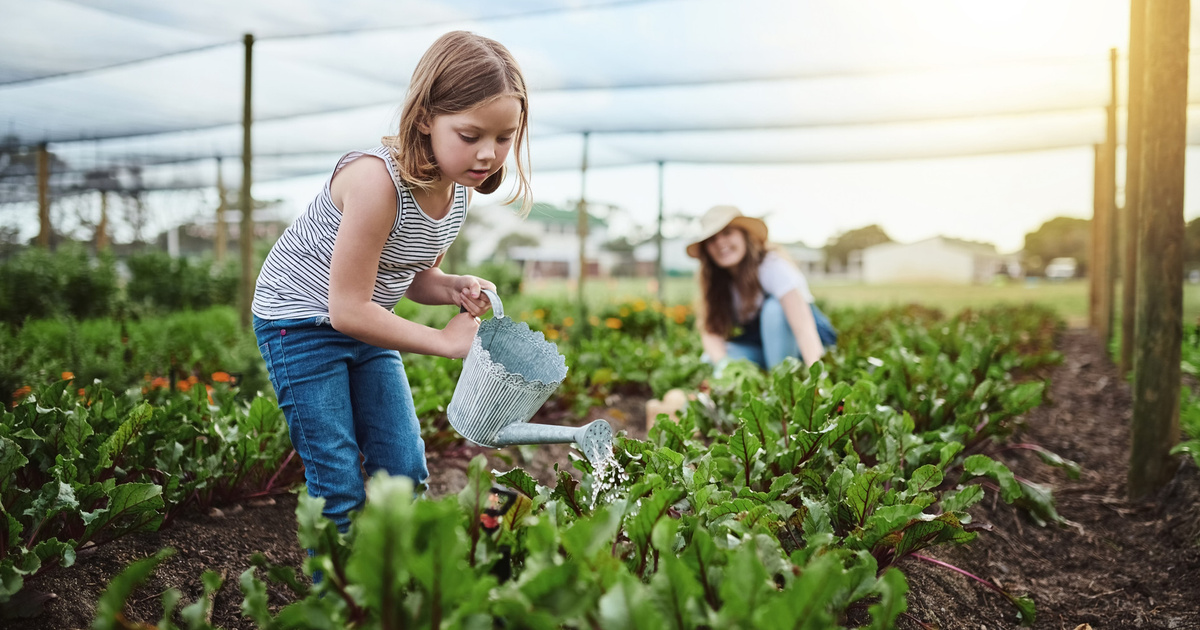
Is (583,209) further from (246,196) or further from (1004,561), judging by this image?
(1004,561)

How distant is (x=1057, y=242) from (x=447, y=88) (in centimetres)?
→ 2009

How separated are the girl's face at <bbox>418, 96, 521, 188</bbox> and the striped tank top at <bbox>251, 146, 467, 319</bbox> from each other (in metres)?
0.17

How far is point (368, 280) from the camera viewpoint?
5.70ft

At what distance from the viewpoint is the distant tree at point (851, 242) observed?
51.9ft

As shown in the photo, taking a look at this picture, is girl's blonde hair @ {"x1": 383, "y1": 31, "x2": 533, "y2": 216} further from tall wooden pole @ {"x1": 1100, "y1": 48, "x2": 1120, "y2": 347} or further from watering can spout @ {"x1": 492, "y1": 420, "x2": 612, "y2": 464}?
tall wooden pole @ {"x1": 1100, "y1": 48, "x2": 1120, "y2": 347}

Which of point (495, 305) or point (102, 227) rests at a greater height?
point (102, 227)

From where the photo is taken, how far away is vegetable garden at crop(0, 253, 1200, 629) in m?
1.10

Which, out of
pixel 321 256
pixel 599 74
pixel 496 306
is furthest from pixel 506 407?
pixel 599 74

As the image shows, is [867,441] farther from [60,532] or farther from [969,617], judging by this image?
[60,532]

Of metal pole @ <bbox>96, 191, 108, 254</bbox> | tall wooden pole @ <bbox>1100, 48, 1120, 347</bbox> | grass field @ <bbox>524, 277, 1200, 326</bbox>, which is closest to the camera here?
tall wooden pole @ <bbox>1100, 48, 1120, 347</bbox>

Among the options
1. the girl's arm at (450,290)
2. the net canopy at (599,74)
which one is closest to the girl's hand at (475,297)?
the girl's arm at (450,290)

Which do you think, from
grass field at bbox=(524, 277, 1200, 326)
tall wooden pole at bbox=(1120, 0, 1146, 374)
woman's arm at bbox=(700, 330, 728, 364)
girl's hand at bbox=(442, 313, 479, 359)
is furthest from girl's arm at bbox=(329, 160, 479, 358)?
grass field at bbox=(524, 277, 1200, 326)

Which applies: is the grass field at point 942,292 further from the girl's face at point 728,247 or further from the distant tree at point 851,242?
the girl's face at point 728,247

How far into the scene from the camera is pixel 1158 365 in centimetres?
Result: 300
